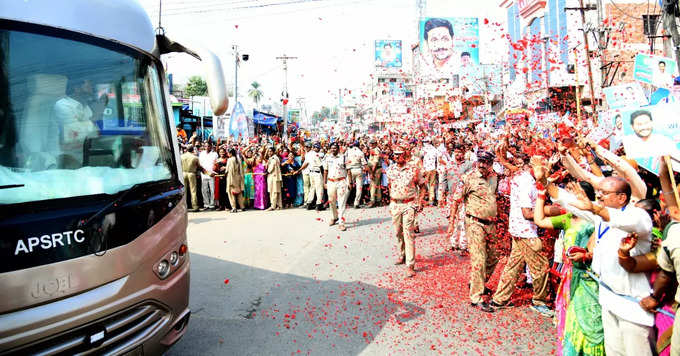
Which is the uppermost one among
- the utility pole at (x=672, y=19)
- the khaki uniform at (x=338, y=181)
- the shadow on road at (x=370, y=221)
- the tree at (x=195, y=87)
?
the tree at (x=195, y=87)

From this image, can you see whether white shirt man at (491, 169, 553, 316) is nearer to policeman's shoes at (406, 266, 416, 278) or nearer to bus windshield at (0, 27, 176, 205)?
policeman's shoes at (406, 266, 416, 278)

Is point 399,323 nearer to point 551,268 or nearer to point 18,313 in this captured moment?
point 551,268

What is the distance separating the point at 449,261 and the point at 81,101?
5871 mm

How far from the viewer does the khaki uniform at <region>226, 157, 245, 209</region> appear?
12370 mm

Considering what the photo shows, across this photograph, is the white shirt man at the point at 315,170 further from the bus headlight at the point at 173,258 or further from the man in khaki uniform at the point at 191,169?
the bus headlight at the point at 173,258

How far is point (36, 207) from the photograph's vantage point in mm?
2434

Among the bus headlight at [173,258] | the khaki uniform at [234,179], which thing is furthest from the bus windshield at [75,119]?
the khaki uniform at [234,179]

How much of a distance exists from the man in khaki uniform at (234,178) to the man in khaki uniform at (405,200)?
6.90 metres

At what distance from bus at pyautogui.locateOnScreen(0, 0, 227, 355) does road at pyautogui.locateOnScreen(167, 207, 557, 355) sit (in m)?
1.34

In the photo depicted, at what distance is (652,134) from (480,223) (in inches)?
91.6

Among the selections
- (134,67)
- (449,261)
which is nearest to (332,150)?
(449,261)

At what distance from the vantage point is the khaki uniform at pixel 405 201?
635 cm

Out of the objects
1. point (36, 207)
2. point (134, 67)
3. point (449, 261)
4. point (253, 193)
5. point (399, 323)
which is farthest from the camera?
point (253, 193)

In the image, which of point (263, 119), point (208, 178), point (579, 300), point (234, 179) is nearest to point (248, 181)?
point (234, 179)
